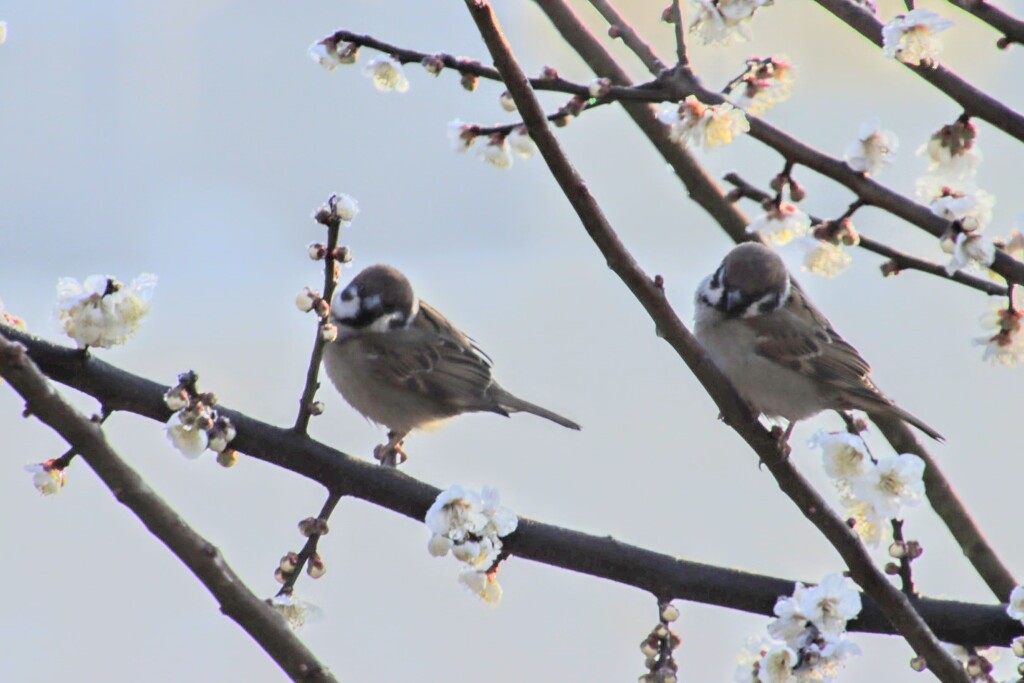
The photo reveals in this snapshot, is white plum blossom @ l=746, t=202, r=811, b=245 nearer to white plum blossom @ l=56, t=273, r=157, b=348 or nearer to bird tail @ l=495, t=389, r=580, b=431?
white plum blossom @ l=56, t=273, r=157, b=348

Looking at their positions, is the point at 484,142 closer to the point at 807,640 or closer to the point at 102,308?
the point at 102,308

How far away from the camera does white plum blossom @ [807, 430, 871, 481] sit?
5.90ft

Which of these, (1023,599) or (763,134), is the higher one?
(763,134)

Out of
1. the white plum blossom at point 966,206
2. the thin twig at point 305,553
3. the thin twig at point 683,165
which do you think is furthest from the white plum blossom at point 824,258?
the thin twig at point 305,553

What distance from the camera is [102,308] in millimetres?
1843

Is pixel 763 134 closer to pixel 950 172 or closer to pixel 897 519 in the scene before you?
pixel 950 172

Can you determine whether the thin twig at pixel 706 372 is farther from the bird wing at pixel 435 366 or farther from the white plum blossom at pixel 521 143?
the bird wing at pixel 435 366

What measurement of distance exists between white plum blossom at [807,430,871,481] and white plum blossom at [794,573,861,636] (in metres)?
0.16

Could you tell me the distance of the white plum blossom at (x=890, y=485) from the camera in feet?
5.88

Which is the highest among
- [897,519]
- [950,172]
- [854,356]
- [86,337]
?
[854,356]

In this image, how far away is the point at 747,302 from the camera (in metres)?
3.28

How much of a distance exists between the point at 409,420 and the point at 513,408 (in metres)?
0.30

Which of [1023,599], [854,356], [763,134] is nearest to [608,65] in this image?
[763,134]

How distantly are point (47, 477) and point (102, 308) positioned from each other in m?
0.26
